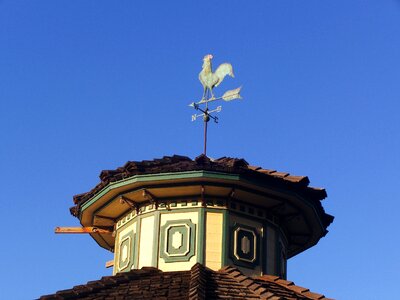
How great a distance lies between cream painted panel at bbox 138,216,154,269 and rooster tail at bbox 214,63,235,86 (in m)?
4.36

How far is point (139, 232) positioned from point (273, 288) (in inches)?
143

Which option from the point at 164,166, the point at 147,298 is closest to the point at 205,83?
the point at 164,166

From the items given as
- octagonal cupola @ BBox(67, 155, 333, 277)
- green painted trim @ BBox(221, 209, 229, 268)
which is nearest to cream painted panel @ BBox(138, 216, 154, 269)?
octagonal cupola @ BBox(67, 155, 333, 277)

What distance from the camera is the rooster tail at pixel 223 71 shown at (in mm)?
22359

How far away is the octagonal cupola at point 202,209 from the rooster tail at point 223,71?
2901 millimetres

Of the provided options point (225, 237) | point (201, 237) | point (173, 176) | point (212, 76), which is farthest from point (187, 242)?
point (212, 76)

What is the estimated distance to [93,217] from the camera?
2206 centimetres

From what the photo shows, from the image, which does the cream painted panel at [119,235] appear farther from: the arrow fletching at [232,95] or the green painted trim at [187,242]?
the arrow fletching at [232,95]

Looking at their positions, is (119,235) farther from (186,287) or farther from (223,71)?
(223,71)

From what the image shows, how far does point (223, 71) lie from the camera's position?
884 inches

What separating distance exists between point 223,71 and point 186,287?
701 cm

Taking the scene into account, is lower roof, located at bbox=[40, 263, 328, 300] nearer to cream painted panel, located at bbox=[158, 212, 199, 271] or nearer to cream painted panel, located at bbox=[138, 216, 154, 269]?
cream painted panel, located at bbox=[158, 212, 199, 271]

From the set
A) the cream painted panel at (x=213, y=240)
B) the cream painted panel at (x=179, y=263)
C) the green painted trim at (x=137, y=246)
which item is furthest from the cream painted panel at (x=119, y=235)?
the cream painted panel at (x=213, y=240)

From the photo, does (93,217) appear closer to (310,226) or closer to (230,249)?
(230,249)
